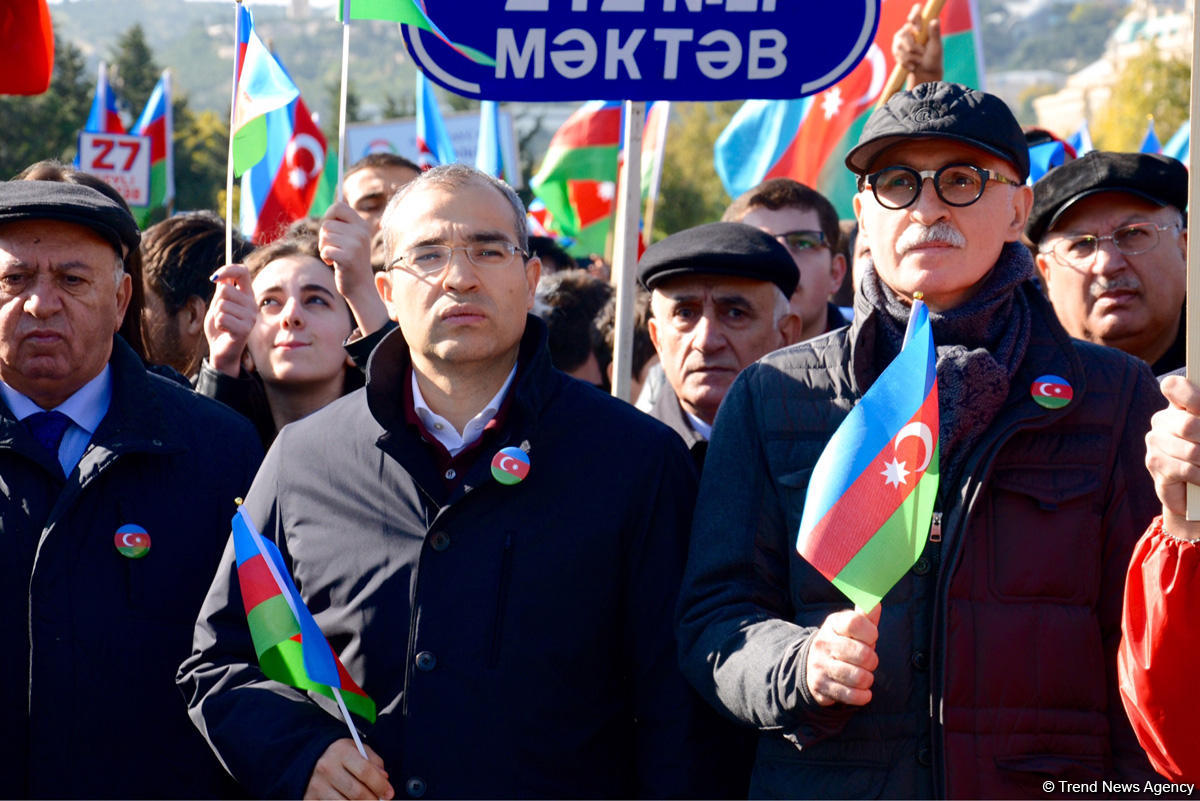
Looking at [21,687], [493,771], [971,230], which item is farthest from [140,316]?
[971,230]

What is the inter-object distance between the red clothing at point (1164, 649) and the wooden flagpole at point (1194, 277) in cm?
13

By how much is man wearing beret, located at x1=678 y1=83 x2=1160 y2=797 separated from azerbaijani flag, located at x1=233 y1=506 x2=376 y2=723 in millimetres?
714

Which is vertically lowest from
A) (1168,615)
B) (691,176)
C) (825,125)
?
(1168,615)

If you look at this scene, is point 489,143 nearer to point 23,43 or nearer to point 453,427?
point 23,43

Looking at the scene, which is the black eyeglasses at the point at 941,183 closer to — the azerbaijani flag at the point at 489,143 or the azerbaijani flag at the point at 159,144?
the azerbaijani flag at the point at 489,143

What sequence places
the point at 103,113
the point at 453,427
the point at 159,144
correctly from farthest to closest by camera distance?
1. the point at 103,113
2. the point at 159,144
3. the point at 453,427

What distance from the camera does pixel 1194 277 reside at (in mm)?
2324

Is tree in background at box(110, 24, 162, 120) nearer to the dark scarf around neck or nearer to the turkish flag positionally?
the turkish flag

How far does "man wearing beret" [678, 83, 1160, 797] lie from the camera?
279 cm

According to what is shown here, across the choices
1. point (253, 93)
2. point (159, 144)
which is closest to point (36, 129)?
point (159, 144)

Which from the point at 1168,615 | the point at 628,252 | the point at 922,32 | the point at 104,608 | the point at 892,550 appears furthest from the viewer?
the point at 922,32

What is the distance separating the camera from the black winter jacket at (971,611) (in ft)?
9.17

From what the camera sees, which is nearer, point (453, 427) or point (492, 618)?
point (492, 618)

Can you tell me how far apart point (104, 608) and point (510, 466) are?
106cm
